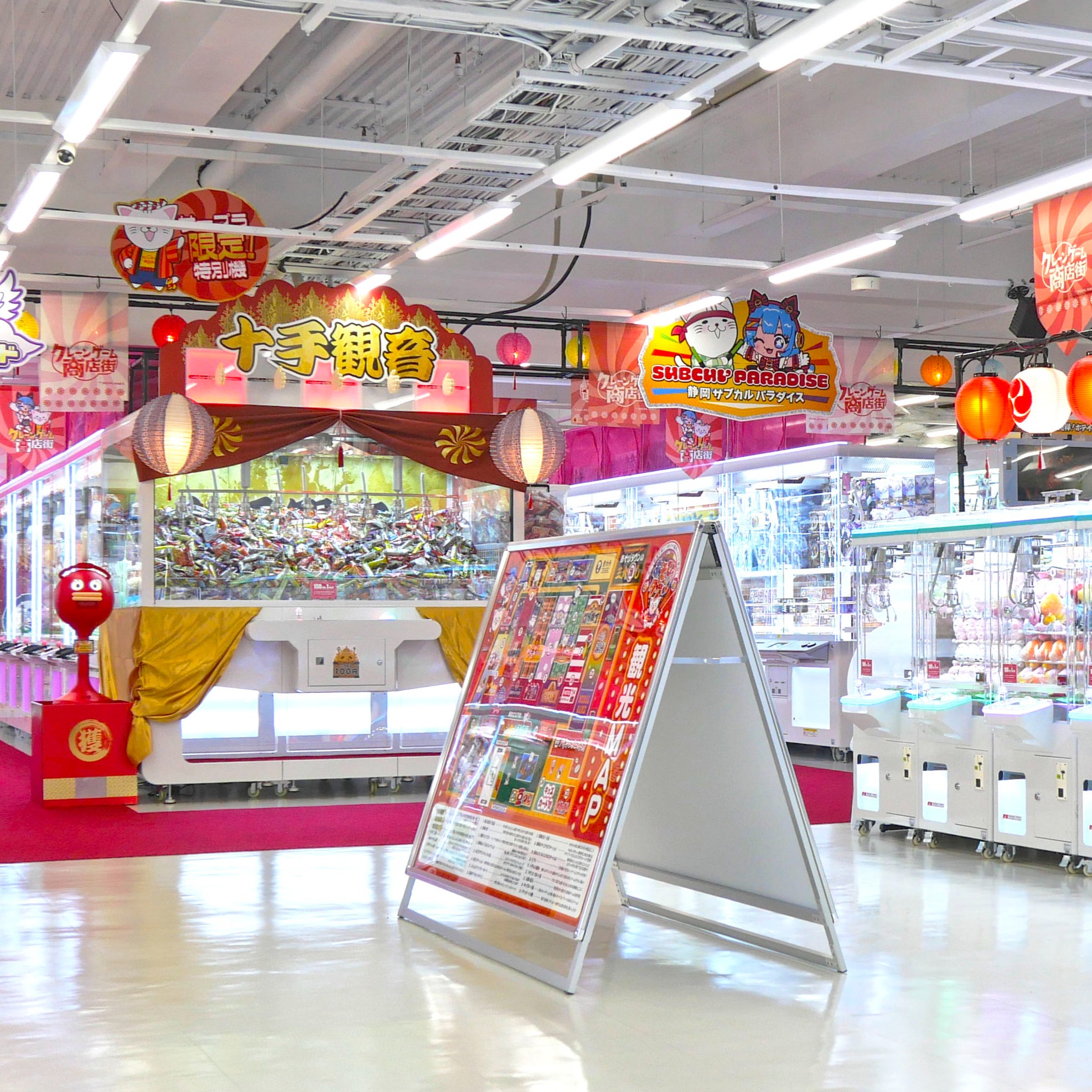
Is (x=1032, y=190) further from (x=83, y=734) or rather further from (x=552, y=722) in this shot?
(x=83, y=734)

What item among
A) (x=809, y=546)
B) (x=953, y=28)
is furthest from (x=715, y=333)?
(x=953, y=28)

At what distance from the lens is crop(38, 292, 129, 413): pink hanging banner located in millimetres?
11633

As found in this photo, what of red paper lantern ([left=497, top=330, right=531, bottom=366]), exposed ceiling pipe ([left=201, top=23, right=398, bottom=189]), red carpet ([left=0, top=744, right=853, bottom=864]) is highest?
exposed ceiling pipe ([left=201, top=23, right=398, bottom=189])

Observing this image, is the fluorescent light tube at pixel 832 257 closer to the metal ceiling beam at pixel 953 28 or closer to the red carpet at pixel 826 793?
the metal ceiling beam at pixel 953 28

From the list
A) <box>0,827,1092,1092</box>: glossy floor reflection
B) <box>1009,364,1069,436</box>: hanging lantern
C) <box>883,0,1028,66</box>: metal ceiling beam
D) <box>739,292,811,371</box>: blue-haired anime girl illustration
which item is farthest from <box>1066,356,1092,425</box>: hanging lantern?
<box>0,827,1092,1092</box>: glossy floor reflection

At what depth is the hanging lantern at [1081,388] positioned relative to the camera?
848 centimetres

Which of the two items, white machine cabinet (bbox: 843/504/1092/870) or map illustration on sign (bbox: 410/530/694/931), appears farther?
white machine cabinet (bbox: 843/504/1092/870)

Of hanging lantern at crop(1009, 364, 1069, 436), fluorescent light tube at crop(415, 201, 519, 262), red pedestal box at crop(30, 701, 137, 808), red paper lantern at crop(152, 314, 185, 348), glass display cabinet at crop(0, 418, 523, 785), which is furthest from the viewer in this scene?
red paper lantern at crop(152, 314, 185, 348)

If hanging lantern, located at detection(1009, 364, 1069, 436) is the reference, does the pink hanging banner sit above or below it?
above

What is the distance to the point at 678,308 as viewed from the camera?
11.5m

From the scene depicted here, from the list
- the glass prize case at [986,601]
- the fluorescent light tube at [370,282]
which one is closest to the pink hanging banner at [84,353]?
the fluorescent light tube at [370,282]

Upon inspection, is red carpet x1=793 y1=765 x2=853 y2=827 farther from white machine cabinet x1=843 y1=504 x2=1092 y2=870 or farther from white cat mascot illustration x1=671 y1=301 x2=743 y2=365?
white cat mascot illustration x1=671 y1=301 x2=743 y2=365

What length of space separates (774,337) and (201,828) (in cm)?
581

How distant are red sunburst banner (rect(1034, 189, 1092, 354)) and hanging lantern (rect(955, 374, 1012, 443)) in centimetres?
117
